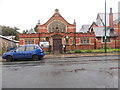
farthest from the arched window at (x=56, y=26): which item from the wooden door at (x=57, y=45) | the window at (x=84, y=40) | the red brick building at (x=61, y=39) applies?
the window at (x=84, y=40)

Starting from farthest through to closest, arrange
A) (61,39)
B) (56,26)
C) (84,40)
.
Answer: (56,26), (84,40), (61,39)

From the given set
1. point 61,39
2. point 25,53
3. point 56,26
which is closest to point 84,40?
point 61,39

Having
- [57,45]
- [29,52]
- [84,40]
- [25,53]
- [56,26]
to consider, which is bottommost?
[25,53]

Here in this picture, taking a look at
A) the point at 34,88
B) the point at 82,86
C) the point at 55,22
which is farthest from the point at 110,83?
the point at 55,22

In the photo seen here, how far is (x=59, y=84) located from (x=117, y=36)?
2812 cm

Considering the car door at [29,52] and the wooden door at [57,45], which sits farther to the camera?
the wooden door at [57,45]

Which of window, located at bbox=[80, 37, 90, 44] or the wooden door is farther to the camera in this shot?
window, located at bbox=[80, 37, 90, 44]

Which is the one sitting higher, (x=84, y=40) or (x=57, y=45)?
(x=84, y=40)

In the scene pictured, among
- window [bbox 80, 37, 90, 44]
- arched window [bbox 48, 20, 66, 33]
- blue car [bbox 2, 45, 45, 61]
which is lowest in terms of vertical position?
blue car [bbox 2, 45, 45, 61]

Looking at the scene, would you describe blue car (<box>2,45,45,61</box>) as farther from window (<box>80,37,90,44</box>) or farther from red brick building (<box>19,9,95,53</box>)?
window (<box>80,37,90,44</box>)

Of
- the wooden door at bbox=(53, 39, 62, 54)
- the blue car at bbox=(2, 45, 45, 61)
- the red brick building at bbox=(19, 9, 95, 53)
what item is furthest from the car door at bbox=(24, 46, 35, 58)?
the wooden door at bbox=(53, 39, 62, 54)

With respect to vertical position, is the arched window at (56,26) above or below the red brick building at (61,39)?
above

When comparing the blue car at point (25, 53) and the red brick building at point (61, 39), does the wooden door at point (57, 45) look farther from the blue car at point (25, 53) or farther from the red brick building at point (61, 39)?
the blue car at point (25, 53)

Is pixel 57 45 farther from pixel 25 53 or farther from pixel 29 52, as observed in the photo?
pixel 25 53
